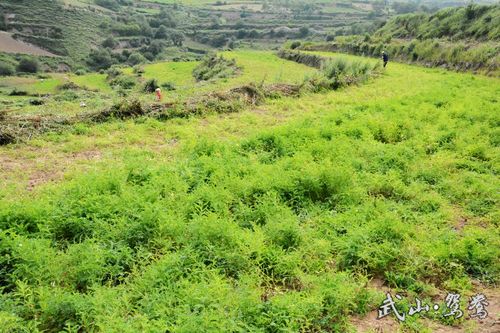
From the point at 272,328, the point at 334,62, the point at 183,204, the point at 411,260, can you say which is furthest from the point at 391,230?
the point at 334,62

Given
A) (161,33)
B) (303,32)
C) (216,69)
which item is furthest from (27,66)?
(303,32)

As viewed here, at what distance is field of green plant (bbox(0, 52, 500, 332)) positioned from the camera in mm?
4645

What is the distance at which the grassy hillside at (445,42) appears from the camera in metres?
28.7

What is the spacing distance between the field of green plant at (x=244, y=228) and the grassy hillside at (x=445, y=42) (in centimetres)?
2123

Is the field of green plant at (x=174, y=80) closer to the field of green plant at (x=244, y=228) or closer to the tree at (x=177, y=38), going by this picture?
the field of green plant at (x=244, y=228)

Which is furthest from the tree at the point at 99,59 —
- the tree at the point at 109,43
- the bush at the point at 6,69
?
the bush at the point at 6,69

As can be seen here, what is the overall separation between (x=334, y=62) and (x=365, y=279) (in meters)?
18.9

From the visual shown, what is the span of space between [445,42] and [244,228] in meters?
36.7

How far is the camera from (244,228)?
6395mm

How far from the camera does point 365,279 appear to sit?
5387mm

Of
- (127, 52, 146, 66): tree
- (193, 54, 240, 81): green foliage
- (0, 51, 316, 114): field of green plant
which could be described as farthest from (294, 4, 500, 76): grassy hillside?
(127, 52, 146, 66): tree

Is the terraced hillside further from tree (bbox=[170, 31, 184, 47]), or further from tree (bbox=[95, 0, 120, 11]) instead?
tree (bbox=[95, 0, 120, 11])

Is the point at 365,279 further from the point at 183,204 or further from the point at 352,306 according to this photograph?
the point at 183,204

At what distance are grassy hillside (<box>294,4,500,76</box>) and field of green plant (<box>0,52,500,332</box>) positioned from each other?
69.7 feet
